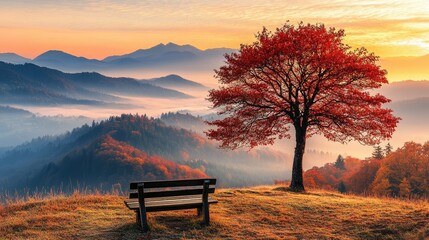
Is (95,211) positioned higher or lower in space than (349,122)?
lower

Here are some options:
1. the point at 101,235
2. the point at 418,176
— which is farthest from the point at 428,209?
the point at 418,176

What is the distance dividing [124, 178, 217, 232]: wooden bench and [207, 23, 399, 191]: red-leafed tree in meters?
12.9

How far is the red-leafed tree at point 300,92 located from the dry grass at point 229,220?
7485mm

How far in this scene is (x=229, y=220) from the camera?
637 inches

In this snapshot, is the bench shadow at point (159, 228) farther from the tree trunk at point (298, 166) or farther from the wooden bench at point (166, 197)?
the tree trunk at point (298, 166)

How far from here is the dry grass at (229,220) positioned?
14.4 m

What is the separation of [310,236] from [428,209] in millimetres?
6354

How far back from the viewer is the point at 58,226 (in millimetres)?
15398

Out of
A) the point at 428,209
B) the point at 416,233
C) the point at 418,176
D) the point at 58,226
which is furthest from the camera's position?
the point at 418,176

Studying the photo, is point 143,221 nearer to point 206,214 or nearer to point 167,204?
point 167,204

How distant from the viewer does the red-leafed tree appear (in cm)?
2592

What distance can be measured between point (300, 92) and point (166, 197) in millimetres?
14922

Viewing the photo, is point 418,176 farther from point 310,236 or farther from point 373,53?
point 310,236

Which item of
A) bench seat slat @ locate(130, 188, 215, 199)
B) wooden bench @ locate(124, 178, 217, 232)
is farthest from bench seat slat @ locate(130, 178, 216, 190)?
bench seat slat @ locate(130, 188, 215, 199)
